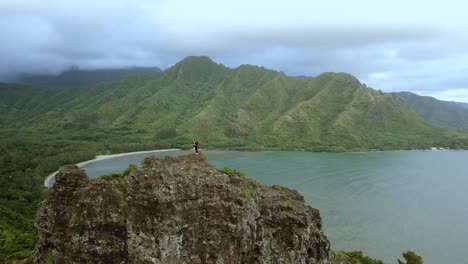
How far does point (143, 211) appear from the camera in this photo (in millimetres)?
24141

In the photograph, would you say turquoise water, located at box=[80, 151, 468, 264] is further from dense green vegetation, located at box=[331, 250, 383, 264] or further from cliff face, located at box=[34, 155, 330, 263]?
cliff face, located at box=[34, 155, 330, 263]

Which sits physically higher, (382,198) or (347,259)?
(347,259)

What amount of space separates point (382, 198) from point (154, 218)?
10399 cm

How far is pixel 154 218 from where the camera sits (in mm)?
24219

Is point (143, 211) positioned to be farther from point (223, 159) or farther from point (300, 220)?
point (223, 159)

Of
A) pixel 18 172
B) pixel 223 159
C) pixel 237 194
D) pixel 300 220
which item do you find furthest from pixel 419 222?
pixel 18 172

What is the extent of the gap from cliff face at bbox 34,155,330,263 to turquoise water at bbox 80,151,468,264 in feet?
170

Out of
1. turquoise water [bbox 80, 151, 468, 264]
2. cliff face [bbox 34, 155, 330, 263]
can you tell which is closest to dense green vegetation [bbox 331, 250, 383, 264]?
cliff face [bbox 34, 155, 330, 263]

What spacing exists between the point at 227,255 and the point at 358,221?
238 feet

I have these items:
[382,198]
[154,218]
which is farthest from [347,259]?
[382,198]

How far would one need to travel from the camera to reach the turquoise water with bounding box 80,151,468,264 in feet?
251

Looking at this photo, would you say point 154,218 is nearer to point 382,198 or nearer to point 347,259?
point 347,259

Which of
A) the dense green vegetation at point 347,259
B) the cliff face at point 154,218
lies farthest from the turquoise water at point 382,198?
the cliff face at point 154,218

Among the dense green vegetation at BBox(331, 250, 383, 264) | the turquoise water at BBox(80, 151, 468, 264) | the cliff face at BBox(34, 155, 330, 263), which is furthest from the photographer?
the turquoise water at BBox(80, 151, 468, 264)
